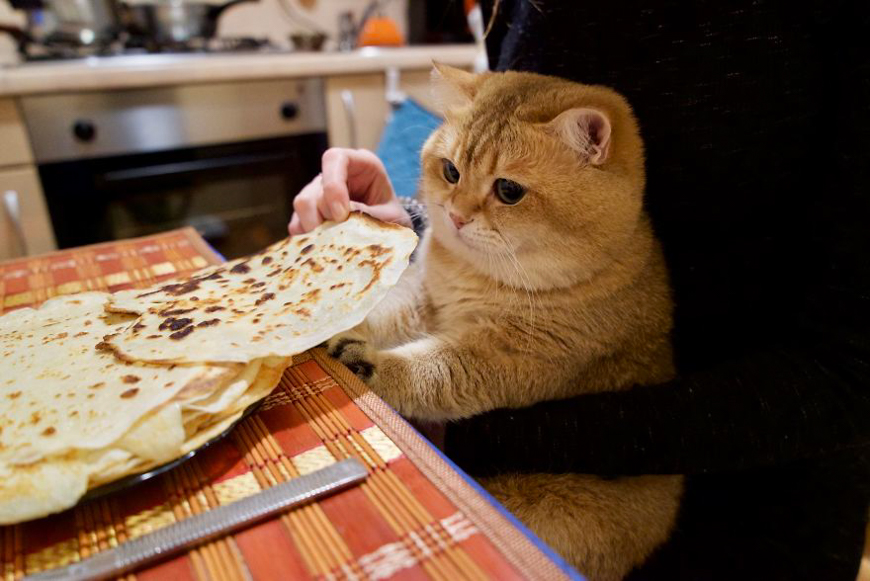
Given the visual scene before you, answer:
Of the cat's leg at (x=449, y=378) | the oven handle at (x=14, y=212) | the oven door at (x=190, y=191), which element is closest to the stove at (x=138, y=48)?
the oven door at (x=190, y=191)

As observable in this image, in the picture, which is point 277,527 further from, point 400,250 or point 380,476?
point 400,250

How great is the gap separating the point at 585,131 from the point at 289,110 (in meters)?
1.94

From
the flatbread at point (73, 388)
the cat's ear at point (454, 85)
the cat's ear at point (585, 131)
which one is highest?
the cat's ear at point (454, 85)

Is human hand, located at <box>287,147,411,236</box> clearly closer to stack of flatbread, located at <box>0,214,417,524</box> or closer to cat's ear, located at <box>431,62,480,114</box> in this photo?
stack of flatbread, located at <box>0,214,417,524</box>

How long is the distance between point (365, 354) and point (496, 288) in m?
0.27

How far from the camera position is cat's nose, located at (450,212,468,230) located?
3.15ft

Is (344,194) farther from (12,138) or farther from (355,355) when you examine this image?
(12,138)

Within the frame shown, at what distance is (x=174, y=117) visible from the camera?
7.39 ft

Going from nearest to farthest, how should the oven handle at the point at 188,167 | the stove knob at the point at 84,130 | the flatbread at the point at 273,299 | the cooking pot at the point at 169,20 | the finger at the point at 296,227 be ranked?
the flatbread at the point at 273,299
the finger at the point at 296,227
the stove knob at the point at 84,130
the oven handle at the point at 188,167
the cooking pot at the point at 169,20

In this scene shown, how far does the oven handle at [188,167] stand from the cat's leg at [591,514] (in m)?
2.03

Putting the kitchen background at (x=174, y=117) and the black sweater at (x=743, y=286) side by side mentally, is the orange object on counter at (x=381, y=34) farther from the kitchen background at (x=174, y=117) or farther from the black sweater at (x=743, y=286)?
the black sweater at (x=743, y=286)

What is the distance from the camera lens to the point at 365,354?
893 millimetres

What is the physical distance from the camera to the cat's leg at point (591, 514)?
33.9 inches

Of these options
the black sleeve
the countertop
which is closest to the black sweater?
the black sleeve
